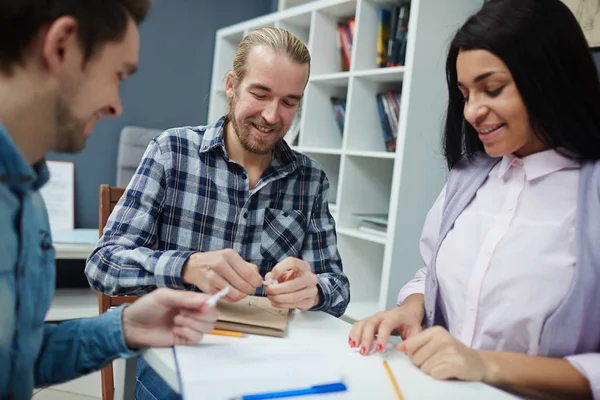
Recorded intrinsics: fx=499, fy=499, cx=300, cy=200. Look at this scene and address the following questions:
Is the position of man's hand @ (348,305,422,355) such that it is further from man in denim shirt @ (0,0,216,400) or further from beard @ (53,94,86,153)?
beard @ (53,94,86,153)

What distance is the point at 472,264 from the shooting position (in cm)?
108

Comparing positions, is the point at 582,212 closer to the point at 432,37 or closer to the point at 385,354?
the point at 385,354

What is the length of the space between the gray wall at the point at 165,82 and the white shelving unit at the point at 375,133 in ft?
2.48

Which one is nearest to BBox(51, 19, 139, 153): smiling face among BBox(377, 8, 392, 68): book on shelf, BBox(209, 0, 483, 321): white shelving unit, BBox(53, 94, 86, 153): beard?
BBox(53, 94, 86, 153): beard

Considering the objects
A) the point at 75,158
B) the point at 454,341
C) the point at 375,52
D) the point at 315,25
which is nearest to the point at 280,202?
the point at 454,341

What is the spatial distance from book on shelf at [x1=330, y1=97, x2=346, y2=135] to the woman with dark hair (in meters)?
1.54

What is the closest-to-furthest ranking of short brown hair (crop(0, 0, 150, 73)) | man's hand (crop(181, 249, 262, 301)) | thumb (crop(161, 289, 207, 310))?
short brown hair (crop(0, 0, 150, 73)), thumb (crop(161, 289, 207, 310)), man's hand (crop(181, 249, 262, 301))

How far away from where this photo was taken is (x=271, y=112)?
4.42ft

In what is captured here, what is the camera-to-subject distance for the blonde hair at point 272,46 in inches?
53.9

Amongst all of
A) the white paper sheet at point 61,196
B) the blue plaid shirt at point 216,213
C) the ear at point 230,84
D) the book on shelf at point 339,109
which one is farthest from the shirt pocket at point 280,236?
the white paper sheet at point 61,196

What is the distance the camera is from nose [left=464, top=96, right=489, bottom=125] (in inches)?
41.0

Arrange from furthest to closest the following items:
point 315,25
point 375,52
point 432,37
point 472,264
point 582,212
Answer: point 315,25, point 375,52, point 432,37, point 472,264, point 582,212

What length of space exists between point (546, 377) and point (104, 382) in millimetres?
1316

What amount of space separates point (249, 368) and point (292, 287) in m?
0.30
